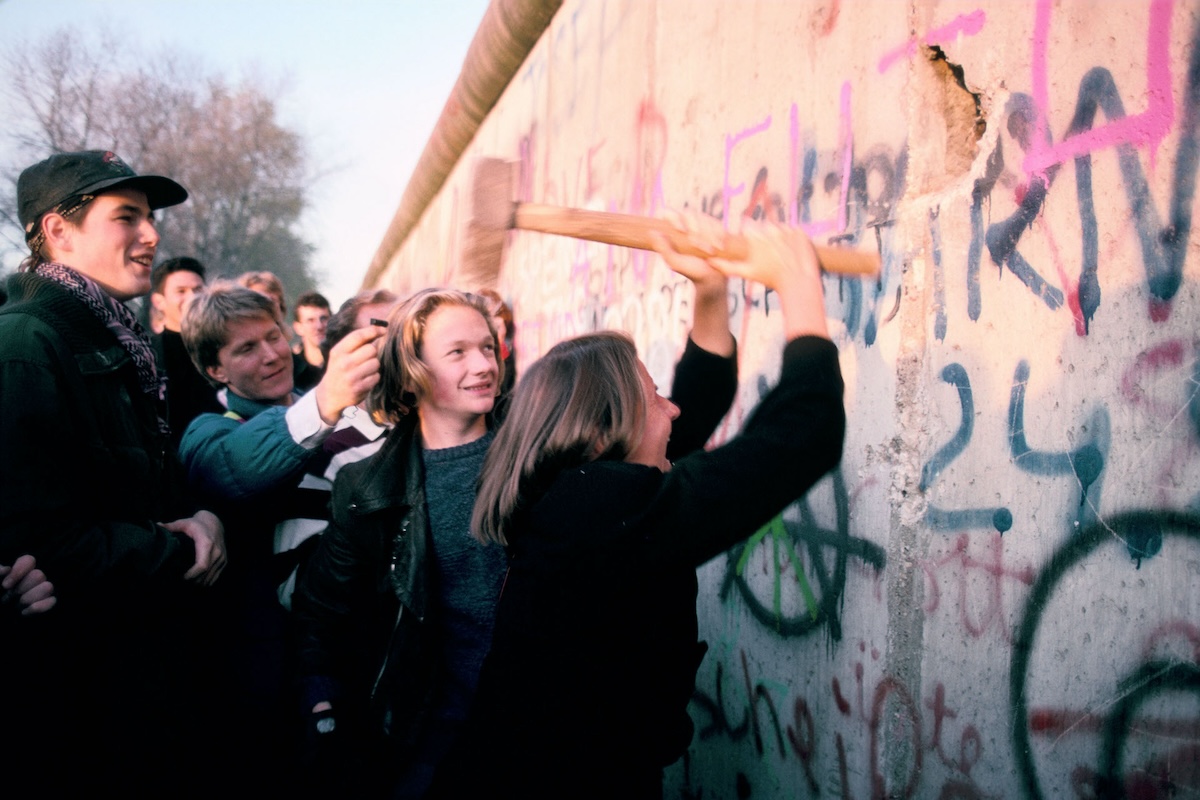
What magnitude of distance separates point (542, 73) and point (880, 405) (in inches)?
162

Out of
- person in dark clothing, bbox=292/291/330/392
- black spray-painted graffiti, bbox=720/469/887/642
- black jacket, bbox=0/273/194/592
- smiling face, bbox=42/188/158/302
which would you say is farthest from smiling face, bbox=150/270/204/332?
black spray-painted graffiti, bbox=720/469/887/642

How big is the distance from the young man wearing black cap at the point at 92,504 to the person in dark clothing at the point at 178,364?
2.78 ft

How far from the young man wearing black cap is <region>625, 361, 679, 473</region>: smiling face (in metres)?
1.30

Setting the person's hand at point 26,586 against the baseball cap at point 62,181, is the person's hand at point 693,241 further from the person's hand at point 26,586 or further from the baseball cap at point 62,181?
the baseball cap at point 62,181

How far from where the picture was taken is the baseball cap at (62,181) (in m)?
2.12

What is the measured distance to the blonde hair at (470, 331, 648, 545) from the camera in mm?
1430

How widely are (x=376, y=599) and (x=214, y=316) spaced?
4.55 ft

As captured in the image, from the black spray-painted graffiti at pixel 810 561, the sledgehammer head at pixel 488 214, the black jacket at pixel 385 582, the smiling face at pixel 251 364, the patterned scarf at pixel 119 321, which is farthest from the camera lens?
the smiling face at pixel 251 364

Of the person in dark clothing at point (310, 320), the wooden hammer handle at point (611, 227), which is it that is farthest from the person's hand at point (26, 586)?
the person in dark clothing at point (310, 320)

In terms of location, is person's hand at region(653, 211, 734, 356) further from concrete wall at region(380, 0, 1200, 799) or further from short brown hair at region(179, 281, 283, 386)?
short brown hair at region(179, 281, 283, 386)

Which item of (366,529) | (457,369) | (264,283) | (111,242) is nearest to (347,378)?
(457,369)

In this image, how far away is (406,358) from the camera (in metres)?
2.12

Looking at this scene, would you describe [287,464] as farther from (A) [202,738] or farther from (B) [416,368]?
(A) [202,738]

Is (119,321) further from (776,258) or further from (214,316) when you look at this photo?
(776,258)
